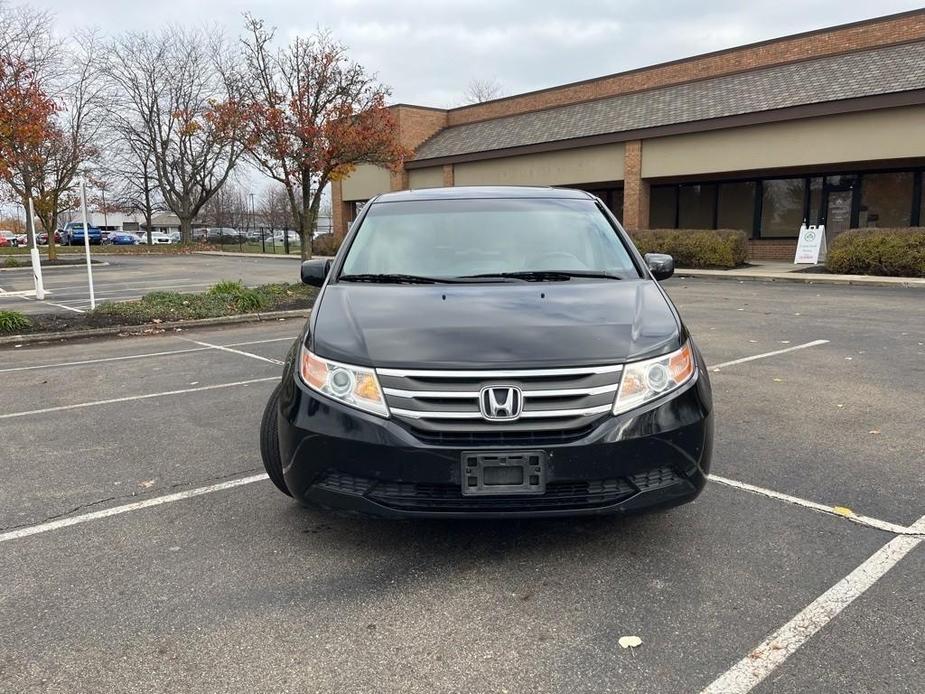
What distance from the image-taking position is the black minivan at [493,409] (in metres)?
2.80

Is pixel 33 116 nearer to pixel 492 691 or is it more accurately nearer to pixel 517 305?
pixel 517 305

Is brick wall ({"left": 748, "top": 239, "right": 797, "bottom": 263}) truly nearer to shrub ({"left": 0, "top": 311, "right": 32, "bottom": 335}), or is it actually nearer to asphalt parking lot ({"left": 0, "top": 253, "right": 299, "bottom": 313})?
asphalt parking lot ({"left": 0, "top": 253, "right": 299, "bottom": 313})

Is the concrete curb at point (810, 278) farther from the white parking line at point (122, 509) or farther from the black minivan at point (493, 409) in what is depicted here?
the white parking line at point (122, 509)

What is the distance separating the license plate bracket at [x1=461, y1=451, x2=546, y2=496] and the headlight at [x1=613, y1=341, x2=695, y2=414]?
1.29 feet

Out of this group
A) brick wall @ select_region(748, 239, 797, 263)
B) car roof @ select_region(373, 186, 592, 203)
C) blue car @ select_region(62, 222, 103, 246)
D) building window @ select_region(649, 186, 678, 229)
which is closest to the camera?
car roof @ select_region(373, 186, 592, 203)

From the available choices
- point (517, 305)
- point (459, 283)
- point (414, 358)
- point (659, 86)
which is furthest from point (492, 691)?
point (659, 86)

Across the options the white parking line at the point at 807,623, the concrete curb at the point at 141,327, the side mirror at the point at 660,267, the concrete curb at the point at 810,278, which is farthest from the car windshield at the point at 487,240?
the concrete curb at the point at 810,278

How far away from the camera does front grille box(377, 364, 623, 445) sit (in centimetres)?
281

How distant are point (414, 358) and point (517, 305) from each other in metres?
0.70

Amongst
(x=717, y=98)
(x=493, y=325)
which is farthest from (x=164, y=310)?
(x=717, y=98)

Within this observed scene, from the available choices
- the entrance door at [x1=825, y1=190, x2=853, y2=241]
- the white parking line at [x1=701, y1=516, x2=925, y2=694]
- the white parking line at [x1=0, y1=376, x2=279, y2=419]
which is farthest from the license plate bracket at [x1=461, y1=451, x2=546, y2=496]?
the entrance door at [x1=825, y1=190, x2=853, y2=241]

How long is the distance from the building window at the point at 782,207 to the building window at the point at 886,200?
1853mm

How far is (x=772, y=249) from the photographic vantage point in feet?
78.8

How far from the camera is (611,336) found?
3045 mm
